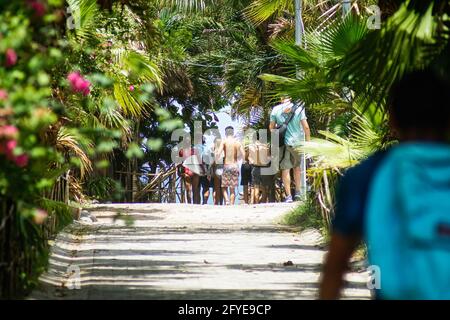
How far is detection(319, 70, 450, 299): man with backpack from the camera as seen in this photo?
3.87m

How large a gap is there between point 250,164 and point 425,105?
66.1ft

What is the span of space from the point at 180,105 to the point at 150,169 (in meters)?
2.13

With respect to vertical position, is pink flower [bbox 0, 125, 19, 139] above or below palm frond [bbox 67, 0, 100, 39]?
below

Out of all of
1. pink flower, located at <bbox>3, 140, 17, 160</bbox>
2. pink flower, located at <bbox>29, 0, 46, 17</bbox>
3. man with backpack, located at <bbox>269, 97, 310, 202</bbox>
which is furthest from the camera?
man with backpack, located at <bbox>269, 97, 310, 202</bbox>

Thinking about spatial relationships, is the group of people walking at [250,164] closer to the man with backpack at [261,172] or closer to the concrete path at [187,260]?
the man with backpack at [261,172]

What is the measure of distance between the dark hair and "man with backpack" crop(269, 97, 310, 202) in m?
14.4

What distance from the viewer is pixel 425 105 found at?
418 centimetres

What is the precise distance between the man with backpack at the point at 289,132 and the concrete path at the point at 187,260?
1578 millimetres

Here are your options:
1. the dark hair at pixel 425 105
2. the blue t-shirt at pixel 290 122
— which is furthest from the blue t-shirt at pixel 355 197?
the blue t-shirt at pixel 290 122

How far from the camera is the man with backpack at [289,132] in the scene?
64.1 ft

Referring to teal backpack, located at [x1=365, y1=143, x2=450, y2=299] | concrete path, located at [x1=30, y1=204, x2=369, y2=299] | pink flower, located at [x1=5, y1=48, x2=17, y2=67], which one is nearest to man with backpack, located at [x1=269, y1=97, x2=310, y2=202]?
concrete path, located at [x1=30, y1=204, x2=369, y2=299]

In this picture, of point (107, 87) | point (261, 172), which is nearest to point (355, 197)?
point (107, 87)

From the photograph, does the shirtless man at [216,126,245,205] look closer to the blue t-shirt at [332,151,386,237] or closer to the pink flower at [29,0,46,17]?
the pink flower at [29,0,46,17]
